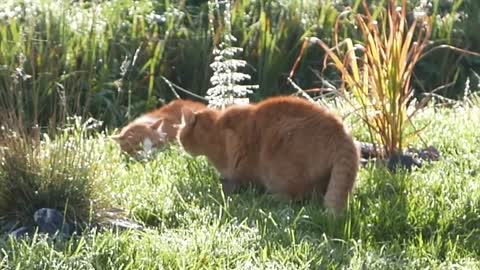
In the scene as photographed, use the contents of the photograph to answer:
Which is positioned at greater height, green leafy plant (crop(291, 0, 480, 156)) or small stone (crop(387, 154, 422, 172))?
green leafy plant (crop(291, 0, 480, 156))

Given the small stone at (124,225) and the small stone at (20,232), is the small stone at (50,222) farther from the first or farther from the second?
the small stone at (124,225)

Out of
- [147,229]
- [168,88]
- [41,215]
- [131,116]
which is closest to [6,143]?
[41,215]

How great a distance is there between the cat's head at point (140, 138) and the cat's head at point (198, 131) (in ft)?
1.83

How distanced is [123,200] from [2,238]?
833 millimetres

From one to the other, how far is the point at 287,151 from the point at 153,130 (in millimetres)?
1843

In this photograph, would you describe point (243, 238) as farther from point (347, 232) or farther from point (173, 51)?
point (173, 51)

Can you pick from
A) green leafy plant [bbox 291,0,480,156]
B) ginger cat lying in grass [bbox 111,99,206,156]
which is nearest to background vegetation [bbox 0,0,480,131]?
ginger cat lying in grass [bbox 111,99,206,156]

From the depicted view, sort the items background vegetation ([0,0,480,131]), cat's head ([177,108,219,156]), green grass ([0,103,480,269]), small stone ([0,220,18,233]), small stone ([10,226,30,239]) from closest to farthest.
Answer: green grass ([0,103,480,269]) < small stone ([10,226,30,239]) < small stone ([0,220,18,233]) < cat's head ([177,108,219,156]) < background vegetation ([0,0,480,131])

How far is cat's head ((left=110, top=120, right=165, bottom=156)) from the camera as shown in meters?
7.69

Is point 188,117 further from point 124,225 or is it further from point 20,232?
point 20,232

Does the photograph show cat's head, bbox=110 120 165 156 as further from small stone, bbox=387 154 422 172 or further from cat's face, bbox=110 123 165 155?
small stone, bbox=387 154 422 172

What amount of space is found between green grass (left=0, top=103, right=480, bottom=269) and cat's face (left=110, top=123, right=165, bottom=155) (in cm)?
43

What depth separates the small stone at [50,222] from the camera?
5.59 metres

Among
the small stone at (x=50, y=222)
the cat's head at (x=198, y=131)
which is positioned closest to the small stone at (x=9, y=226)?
the small stone at (x=50, y=222)
